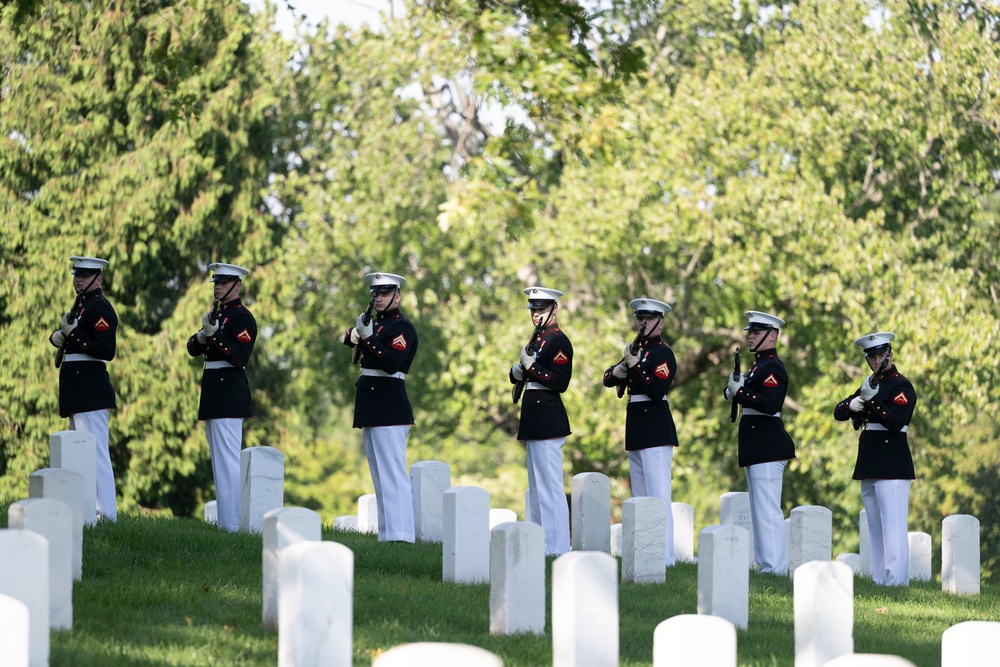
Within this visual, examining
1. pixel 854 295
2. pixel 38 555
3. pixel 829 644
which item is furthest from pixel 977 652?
pixel 854 295

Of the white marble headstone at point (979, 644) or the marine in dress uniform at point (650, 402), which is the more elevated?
the marine in dress uniform at point (650, 402)

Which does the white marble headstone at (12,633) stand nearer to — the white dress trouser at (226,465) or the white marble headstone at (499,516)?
the white dress trouser at (226,465)

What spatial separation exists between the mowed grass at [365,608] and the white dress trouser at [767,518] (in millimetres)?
762

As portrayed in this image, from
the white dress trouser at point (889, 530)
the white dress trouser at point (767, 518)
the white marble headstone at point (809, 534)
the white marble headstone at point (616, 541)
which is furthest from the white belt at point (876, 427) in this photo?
the white marble headstone at point (616, 541)

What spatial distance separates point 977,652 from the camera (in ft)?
15.6

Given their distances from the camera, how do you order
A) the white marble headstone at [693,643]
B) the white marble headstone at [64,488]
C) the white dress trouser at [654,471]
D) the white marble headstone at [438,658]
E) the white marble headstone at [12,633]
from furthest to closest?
the white dress trouser at [654,471], the white marble headstone at [64,488], the white marble headstone at [693,643], the white marble headstone at [12,633], the white marble headstone at [438,658]

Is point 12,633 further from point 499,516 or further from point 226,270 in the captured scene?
point 499,516

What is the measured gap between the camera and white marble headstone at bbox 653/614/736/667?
480 cm

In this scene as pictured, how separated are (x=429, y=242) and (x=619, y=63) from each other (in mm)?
16057

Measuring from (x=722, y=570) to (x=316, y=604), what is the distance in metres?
2.78

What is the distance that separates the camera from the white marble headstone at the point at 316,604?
5254mm

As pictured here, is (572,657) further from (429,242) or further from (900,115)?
(429,242)

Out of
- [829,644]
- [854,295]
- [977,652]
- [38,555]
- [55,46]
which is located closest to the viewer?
[977,652]

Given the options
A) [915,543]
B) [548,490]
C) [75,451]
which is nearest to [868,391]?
[915,543]
